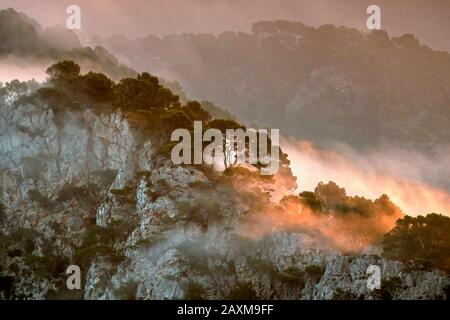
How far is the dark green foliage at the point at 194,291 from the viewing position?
198 feet

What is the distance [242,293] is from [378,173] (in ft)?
326

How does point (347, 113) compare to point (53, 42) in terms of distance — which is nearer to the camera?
point (53, 42)

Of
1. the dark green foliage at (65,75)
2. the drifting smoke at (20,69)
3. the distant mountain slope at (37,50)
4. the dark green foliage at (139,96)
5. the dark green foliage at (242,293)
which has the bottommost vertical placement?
the dark green foliage at (242,293)

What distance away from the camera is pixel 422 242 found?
57.2 meters

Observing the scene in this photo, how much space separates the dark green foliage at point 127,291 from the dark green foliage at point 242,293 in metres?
8.27

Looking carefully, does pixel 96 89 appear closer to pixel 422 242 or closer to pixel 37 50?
pixel 37 50

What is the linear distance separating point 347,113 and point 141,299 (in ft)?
453

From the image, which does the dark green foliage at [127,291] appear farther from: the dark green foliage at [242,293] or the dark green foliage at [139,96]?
the dark green foliage at [139,96]

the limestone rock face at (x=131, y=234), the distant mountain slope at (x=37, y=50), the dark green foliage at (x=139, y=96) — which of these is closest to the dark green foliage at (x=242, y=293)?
the limestone rock face at (x=131, y=234)

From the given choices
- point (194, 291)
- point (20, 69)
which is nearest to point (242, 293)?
point (194, 291)

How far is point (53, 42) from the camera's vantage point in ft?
409

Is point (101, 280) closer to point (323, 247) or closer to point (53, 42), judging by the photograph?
point (323, 247)

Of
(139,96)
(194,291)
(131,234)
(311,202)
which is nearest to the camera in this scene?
(194,291)
